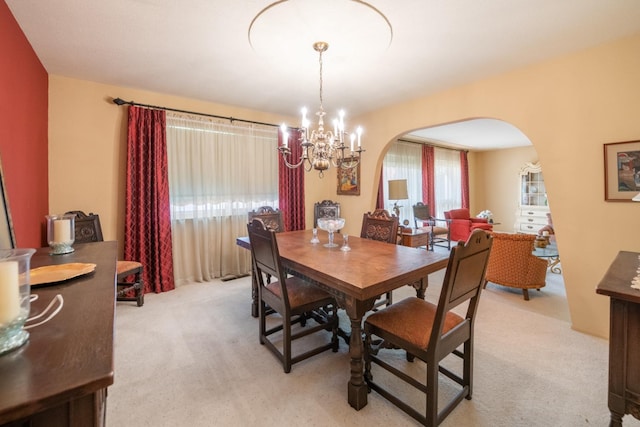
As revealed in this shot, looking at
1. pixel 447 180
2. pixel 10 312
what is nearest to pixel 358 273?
pixel 10 312

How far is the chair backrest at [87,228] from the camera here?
117 inches

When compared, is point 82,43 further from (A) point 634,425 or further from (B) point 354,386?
(A) point 634,425

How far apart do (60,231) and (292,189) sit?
3.15 m

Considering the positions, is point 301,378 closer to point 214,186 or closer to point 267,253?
point 267,253

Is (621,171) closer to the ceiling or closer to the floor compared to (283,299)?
closer to the ceiling

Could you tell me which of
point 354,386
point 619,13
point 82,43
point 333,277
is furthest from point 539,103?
point 82,43

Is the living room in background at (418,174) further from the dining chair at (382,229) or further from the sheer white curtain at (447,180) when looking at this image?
the dining chair at (382,229)

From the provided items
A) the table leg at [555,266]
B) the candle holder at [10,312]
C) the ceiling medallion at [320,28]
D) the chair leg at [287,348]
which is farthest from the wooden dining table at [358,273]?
the table leg at [555,266]

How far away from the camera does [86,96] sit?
3.06 meters

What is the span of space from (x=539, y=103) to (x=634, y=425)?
2459mm

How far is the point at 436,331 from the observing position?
1.39m

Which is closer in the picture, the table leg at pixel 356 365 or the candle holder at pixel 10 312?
the candle holder at pixel 10 312

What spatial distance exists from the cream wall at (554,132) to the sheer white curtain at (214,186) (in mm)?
452

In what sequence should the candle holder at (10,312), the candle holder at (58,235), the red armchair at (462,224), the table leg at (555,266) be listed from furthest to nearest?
the red armchair at (462,224) < the table leg at (555,266) < the candle holder at (58,235) < the candle holder at (10,312)
